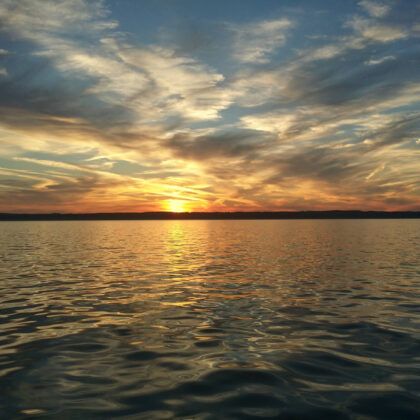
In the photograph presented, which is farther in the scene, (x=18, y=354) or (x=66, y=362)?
(x=18, y=354)

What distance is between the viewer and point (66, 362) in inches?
405

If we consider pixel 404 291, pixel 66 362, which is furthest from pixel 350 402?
pixel 404 291

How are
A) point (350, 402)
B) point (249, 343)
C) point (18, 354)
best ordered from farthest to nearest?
point (249, 343) → point (18, 354) → point (350, 402)

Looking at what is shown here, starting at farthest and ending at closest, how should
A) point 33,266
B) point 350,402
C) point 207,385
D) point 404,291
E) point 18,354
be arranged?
point 33,266
point 404,291
point 18,354
point 207,385
point 350,402

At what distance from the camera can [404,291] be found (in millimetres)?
20109

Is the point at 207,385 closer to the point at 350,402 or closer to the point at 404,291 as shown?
the point at 350,402

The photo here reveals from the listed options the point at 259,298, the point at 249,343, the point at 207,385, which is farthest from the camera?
the point at 259,298

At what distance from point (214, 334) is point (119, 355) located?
133 inches

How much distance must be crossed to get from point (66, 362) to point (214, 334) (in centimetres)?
477

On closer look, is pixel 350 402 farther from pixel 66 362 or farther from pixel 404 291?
pixel 404 291

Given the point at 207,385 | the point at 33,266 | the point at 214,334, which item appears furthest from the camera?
the point at 33,266

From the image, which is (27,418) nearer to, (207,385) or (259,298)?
(207,385)

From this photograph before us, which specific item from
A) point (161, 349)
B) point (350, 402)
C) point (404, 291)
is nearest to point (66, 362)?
point (161, 349)

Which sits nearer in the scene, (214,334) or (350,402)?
(350,402)
